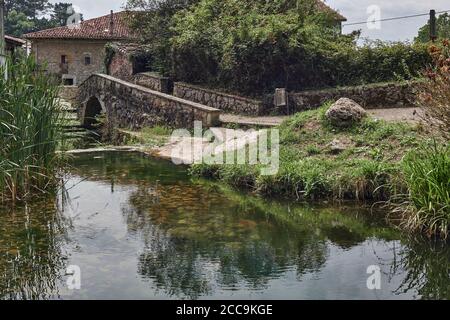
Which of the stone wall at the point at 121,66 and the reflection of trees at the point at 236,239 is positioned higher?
the stone wall at the point at 121,66

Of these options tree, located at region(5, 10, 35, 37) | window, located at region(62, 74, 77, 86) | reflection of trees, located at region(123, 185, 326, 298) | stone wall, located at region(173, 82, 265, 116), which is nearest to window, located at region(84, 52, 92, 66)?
window, located at region(62, 74, 77, 86)

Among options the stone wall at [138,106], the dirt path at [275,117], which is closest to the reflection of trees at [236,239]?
the dirt path at [275,117]

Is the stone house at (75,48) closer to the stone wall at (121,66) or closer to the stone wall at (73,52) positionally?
the stone wall at (73,52)

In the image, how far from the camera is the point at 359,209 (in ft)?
26.4

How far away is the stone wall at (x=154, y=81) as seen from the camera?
20.4 metres

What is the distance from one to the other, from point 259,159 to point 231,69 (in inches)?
296

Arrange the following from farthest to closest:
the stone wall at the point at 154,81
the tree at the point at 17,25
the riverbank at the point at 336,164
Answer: the tree at the point at 17,25, the stone wall at the point at 154,81, the riverbank at the point at 336,164

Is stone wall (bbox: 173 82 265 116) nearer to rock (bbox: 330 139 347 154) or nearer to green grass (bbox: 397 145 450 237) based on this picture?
rock (bbox: 330 139 347 154)

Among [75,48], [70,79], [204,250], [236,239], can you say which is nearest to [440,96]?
[236,239]

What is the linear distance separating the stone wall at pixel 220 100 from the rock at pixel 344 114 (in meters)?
5.44

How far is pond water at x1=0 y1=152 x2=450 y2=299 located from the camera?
17.0 feet

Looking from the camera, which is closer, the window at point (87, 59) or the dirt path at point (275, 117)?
the dirt path at point (275, 117)
